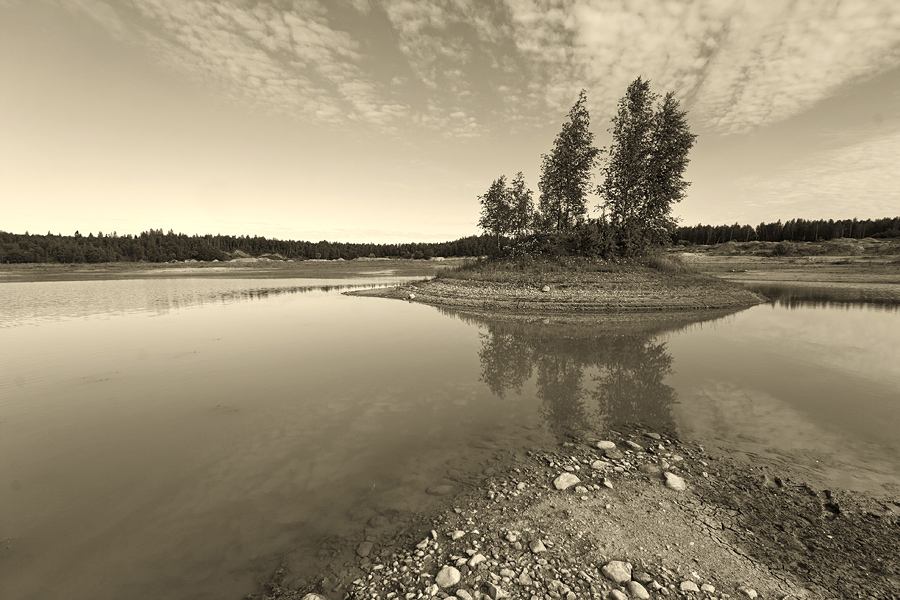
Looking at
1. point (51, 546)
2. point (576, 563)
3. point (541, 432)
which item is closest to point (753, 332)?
point (541, 432)

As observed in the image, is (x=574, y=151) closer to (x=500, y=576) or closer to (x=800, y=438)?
(x=800, y=438)

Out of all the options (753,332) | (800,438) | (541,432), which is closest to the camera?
(800,438)

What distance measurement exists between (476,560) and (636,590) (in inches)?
67.0

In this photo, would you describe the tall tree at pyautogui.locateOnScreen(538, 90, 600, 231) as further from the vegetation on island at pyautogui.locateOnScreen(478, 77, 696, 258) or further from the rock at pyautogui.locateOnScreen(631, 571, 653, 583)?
the rock at pyautogui.locateOnScreen(631, 571, 653, 583)

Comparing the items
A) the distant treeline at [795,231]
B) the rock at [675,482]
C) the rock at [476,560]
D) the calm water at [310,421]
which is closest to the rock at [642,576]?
the rock at [476,560]

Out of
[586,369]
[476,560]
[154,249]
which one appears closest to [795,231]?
[586,369]

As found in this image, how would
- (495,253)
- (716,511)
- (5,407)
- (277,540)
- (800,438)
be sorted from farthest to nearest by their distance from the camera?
1. (495,253)
2. (5,407)
3. (800,438)
4. (716,511)
5. (277,540)

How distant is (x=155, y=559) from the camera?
4.25 metres

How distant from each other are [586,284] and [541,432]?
2286cm

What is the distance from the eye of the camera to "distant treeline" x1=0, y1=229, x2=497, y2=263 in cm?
10988

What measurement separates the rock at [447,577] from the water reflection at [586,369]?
14.0 ft

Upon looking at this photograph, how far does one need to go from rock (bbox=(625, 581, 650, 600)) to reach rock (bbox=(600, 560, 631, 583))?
65 mm

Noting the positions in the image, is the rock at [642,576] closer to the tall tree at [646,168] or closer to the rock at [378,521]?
the rock at [378,521]

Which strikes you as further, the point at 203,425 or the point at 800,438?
the point at 203,425
